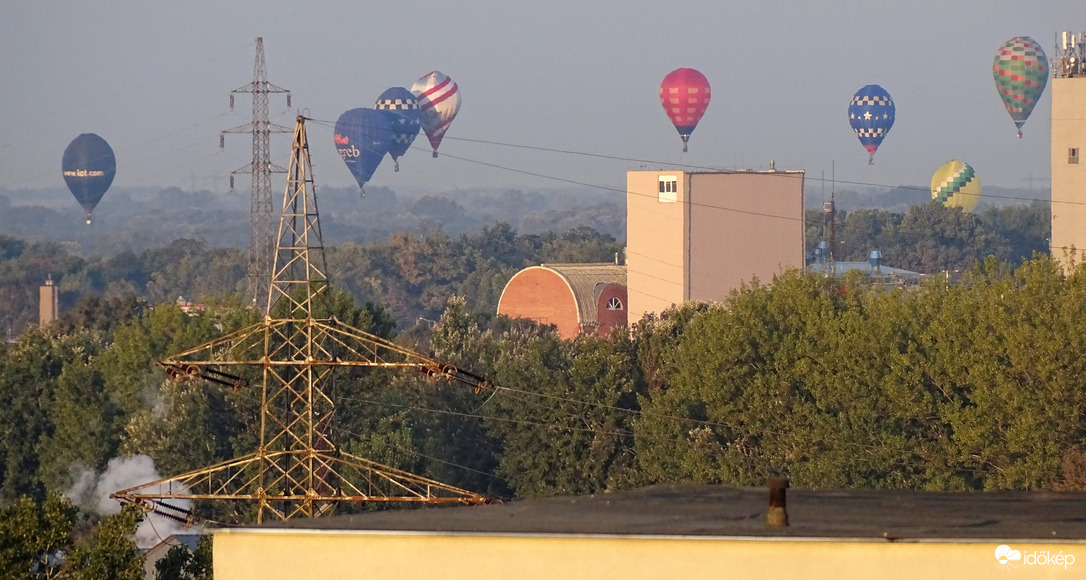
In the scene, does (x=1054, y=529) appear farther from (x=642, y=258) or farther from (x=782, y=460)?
(x=642, y=258)

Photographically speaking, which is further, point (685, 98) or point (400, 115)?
point (400, 115)

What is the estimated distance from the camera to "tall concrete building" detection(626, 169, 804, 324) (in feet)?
304

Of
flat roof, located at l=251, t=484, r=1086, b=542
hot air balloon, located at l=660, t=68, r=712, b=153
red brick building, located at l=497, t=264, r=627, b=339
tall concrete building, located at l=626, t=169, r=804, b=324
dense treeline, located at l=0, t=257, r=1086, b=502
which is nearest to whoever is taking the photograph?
flat roof, located at l=251, t=484, r=1086, b=542

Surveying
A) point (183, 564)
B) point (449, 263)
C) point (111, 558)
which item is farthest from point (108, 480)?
point (449, 263)

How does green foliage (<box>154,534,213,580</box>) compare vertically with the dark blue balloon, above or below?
below

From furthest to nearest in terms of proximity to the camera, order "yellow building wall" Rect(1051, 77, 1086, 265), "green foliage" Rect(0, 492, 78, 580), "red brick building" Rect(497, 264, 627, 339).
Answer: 1. "red brick building" Rect(497, 264, 627, 339)
2. "yellow building wall" Rect(1051, 77, 1086, 265)
3. "green foliage" Rect(0, 492, 78, 580)

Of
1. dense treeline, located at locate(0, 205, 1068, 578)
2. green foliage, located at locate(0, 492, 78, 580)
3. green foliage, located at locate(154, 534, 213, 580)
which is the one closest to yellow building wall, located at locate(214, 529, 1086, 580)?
green foliage, located at locate(0, 492, 78, 580)

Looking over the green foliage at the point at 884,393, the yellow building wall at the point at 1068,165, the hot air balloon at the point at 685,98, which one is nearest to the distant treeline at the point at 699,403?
the green foliage at the point at 884,393

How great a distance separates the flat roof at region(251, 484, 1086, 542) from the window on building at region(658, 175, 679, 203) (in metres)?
69.7

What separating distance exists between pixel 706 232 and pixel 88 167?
10132cm

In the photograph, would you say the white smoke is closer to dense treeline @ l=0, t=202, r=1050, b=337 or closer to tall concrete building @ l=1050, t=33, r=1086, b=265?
tall concrete building @ l=1050, t=33, r=1086, b=265

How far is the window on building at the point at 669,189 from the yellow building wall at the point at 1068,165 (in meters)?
20.2

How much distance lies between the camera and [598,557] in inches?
656

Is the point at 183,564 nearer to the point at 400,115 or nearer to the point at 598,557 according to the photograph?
the point at 598,557
